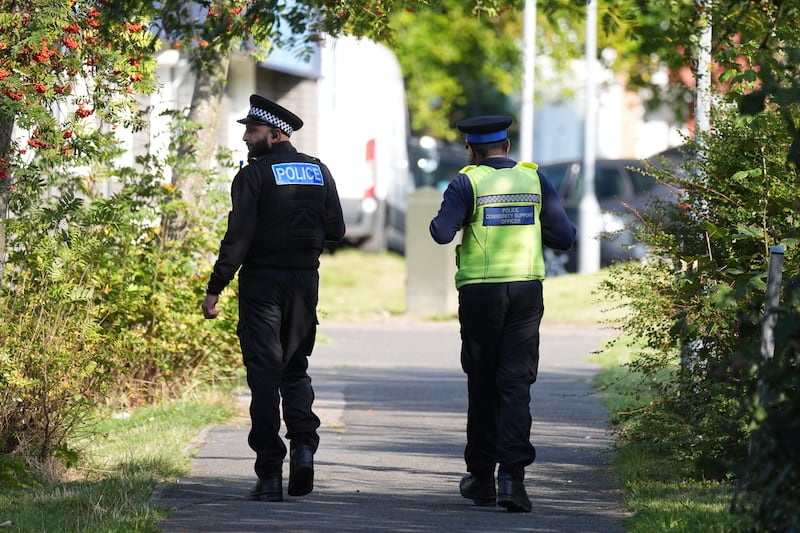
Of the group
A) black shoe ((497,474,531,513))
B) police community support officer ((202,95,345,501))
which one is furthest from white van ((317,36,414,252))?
black shoe ((497,474,531,513))

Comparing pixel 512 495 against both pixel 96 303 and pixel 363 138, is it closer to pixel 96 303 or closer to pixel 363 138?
pixel 96 303

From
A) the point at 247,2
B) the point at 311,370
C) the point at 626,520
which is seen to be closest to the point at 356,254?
the point at 311,370

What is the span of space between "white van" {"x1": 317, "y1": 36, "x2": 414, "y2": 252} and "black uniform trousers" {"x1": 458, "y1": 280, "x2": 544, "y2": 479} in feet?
52.3

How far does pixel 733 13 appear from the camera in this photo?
26.0 feet

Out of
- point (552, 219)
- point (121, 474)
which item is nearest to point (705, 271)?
point (552, 219)

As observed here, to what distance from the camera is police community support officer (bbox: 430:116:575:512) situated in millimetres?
6508

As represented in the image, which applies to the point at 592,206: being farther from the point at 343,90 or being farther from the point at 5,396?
the point at 5,396

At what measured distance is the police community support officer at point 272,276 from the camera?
6590 mm

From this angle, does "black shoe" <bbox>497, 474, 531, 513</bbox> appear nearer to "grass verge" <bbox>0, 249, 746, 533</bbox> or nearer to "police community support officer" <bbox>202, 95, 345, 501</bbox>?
"grass verge" <bbox>0, 249, 746, 533</bbox>

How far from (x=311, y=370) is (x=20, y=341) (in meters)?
5.85

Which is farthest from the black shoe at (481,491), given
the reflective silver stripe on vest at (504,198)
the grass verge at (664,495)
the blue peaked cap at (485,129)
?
the blue peaked cap at (485,129)

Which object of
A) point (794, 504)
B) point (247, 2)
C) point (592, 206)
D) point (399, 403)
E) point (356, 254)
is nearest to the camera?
point (794, 504)

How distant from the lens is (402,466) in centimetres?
780

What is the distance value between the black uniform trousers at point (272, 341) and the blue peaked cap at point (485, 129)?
3.19 feet
